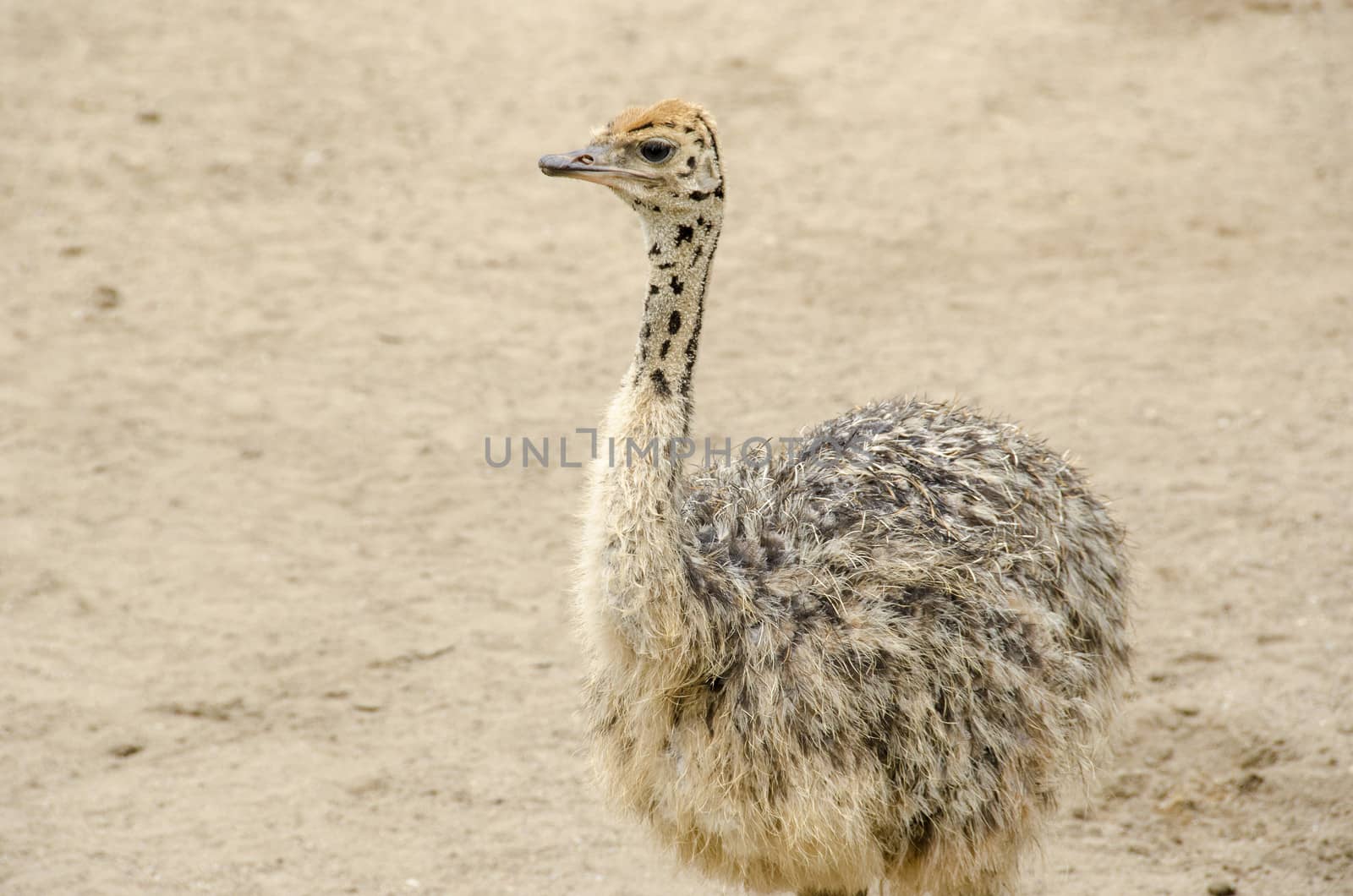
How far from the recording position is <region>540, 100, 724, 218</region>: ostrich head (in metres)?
3.83

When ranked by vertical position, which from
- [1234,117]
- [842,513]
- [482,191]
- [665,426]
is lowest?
[842,513]

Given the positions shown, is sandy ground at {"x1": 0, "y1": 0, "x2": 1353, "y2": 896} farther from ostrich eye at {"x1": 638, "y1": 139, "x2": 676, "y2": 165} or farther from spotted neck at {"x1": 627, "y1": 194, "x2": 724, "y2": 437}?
ostrich eye at {"x1": 638, "y1": 139, "x2": 676, "y2": 165}

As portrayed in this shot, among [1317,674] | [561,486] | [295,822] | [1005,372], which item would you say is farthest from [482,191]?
[1317,674]

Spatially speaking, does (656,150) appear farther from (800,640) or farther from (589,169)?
(800,640)

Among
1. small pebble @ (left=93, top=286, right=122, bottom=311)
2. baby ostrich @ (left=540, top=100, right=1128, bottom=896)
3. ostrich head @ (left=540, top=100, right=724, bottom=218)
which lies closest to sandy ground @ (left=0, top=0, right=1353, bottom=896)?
small pebble @ (left=93, top=286, right=122, bottom=311)

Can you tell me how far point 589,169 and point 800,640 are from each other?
1.32m

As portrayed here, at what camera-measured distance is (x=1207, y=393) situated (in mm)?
7676

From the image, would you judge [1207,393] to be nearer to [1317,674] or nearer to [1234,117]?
[1317,674]

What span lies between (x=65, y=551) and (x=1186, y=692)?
4.68 meters

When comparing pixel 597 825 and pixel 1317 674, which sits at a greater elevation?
pixel 1317 674

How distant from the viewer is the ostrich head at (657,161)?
3826 millimetres

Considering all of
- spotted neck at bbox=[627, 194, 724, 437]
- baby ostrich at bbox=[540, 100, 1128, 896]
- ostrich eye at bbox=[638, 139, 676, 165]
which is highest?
ostrich eye at bbox=[638, 139, 676, 165]

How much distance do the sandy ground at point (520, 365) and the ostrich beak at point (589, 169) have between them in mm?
2392

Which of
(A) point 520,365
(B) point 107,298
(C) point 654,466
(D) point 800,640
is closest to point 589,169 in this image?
(C) point 654,466
